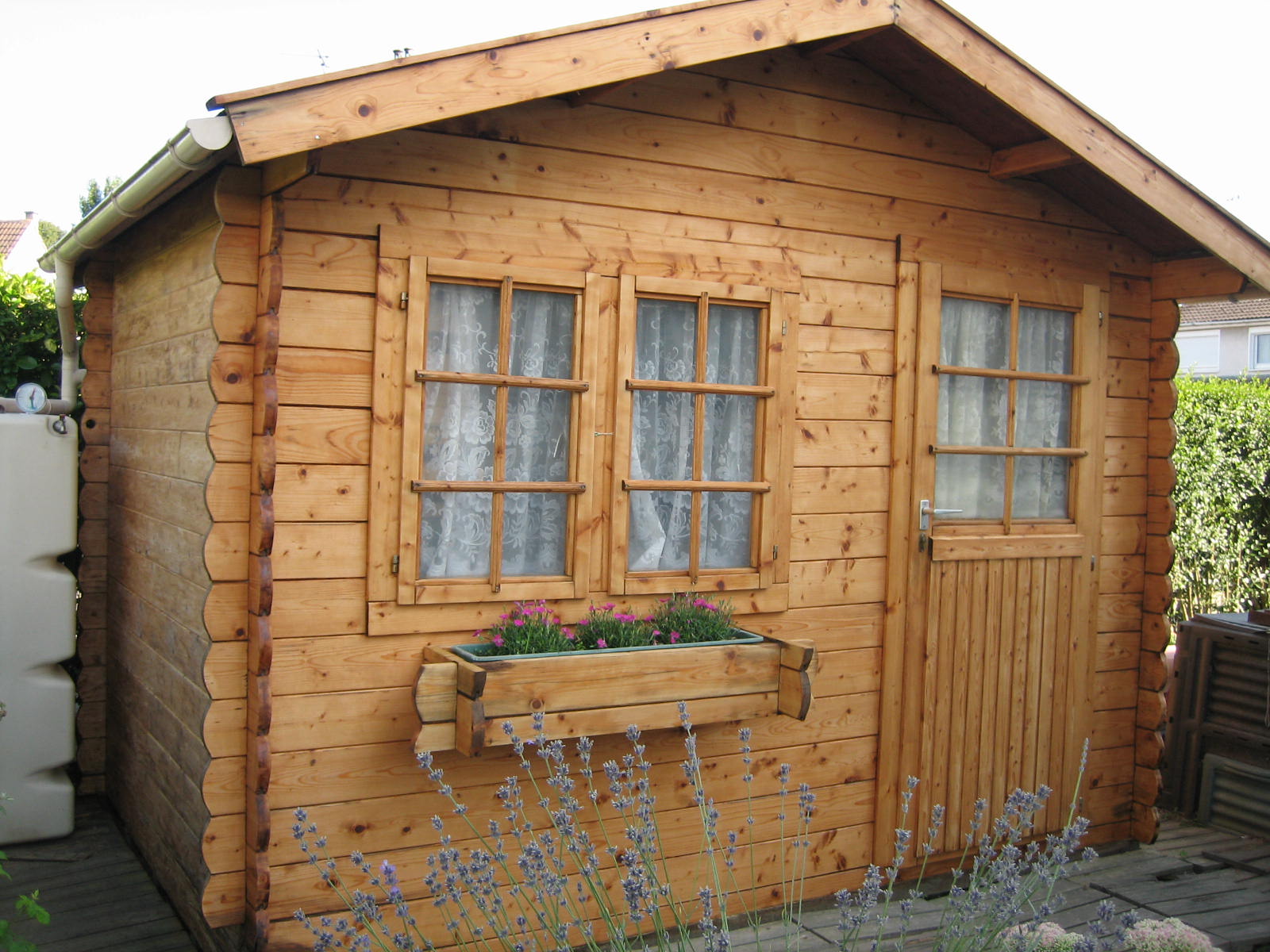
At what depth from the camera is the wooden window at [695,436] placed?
395cm

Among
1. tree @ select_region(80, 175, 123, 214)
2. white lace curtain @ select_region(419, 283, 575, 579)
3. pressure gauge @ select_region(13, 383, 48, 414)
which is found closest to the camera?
white lace curtain @ select_region(419, 283, 575, 579)

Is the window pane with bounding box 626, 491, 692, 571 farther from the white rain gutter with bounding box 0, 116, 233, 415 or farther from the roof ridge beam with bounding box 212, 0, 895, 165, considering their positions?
the white rain gutter with bounding box 0, 116, 233, 415

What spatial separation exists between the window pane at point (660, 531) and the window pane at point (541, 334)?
546 mm

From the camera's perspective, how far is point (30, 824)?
16.0ft

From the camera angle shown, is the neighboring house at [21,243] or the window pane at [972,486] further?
the neighboring house at [21,243]

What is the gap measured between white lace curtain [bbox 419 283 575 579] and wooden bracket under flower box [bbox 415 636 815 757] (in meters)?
0.39

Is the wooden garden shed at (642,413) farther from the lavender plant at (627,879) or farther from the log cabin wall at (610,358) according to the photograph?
the lavender plant at (627,879)

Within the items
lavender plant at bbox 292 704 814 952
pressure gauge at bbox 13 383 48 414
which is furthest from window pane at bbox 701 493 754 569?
pressure gauge at bbox 13 383 48 414

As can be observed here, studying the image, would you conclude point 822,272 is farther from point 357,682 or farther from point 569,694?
point 357,682

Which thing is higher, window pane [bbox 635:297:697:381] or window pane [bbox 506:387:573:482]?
window pane [bbox 635:297:697:381]

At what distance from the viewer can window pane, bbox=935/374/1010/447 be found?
4.68 metres

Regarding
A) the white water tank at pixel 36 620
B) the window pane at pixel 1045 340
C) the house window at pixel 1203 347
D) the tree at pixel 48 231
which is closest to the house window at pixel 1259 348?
the house window at pixel 1203 347

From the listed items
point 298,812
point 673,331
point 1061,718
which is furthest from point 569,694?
point 1061,718

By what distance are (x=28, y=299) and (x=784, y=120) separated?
13.2ft
